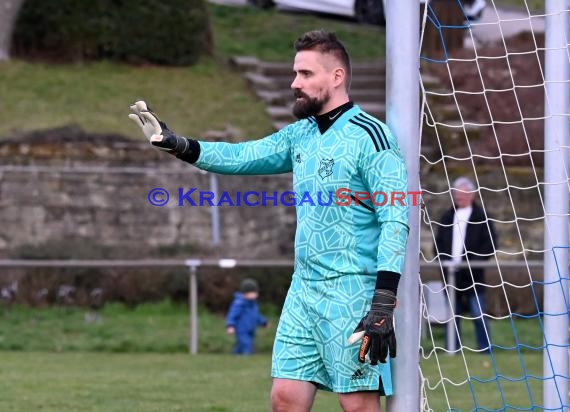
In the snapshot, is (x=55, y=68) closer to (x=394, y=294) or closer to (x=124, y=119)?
(x=124, y=119)

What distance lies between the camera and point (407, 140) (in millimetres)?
5629

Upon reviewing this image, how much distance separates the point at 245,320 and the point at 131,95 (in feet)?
21.9

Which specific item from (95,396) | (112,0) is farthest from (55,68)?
(95,396)

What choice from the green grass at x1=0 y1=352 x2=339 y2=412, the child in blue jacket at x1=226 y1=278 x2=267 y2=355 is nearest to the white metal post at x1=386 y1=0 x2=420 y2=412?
the green grass at x1=0 y1=352 x2=339 y2=412

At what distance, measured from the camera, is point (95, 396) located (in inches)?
368

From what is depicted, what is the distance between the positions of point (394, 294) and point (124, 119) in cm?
1288

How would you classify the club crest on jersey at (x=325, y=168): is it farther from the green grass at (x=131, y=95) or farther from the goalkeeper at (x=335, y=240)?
the green grass at (x=131, y=95)

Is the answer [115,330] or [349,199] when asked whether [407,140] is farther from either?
[115,330]

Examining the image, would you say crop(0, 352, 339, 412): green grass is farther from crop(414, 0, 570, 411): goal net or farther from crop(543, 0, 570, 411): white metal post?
crop(543, 0, 570, 411): white metal post

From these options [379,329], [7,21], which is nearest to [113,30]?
[7,21]

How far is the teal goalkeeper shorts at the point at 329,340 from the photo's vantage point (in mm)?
5383

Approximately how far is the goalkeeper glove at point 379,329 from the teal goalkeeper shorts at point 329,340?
0.18 m

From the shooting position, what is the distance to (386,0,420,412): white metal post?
18.4 ft

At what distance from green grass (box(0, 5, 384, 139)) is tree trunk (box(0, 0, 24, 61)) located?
30cm
